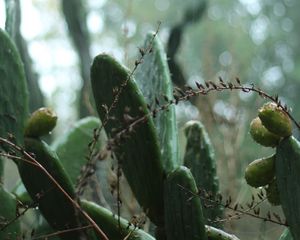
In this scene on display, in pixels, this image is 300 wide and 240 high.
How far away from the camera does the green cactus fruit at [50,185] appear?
3.73 feet

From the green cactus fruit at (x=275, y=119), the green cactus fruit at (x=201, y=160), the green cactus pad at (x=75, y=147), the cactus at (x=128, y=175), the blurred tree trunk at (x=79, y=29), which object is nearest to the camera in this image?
the green cactus fruit at (x=275, y=119)

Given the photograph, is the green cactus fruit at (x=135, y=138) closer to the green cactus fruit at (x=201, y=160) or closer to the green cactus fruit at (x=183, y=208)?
the green cactus fruit at (x=183, y=208)

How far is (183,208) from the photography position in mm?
1065

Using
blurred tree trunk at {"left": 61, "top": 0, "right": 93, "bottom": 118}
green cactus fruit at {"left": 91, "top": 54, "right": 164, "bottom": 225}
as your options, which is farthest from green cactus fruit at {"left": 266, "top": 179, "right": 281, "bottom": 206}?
blurred tree trunk at {"left": 61, "top": 0, "right": 93, "bottom": 118}

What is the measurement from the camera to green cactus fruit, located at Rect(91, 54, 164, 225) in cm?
114

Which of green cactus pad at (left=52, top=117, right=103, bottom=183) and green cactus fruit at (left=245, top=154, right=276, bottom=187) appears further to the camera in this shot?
green cactus pad at (left=52, top=117, right=103, bottom=183)

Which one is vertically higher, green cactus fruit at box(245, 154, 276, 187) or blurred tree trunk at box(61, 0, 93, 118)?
blurred tree trunk at box(61, 0, 93, 118)

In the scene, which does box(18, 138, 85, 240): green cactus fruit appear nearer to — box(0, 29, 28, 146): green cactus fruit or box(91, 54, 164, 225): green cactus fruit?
box(91, 54, 164, 225): green cactus fruit

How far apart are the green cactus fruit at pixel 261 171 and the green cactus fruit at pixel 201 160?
0.37m

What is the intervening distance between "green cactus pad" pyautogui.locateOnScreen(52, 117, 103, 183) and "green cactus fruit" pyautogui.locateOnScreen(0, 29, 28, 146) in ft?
0.88

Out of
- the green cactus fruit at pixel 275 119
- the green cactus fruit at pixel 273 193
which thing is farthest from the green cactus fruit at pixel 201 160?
the green cactus fruit at pixel 275 119

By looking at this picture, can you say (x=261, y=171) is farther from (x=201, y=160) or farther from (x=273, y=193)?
(x=201, y=160)

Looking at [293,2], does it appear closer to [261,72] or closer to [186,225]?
[261,72]

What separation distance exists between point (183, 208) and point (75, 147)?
0.80 m
